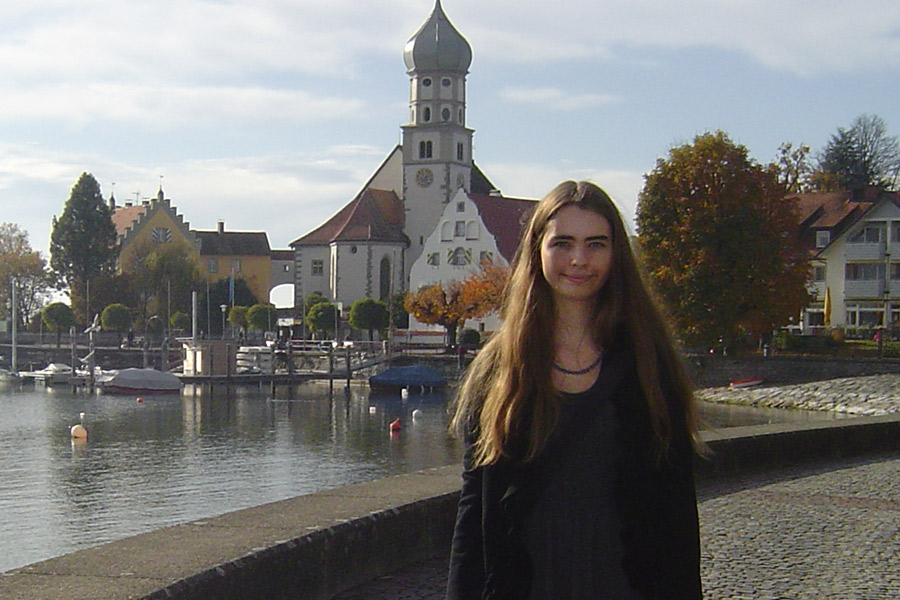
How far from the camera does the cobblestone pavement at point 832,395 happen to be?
45875 mm

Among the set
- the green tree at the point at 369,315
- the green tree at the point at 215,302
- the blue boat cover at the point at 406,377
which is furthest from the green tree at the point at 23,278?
the blue boat cover at the point at 406,377

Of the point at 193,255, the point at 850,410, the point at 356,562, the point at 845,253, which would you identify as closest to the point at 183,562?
the point at 356,562

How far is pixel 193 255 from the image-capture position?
106m

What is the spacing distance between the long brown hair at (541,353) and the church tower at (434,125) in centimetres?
9302

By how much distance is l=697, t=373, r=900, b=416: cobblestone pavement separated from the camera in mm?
45875

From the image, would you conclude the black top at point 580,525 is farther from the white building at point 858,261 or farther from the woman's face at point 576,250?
the white building at point 858,261

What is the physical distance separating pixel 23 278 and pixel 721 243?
6629 cm

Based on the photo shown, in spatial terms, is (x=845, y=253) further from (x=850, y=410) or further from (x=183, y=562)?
(x=183, y=562)

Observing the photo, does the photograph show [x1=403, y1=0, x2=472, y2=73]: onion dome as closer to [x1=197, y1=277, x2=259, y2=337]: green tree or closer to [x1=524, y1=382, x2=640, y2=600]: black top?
[x1=197, y1=277, x2=259, y2=337]: green tree

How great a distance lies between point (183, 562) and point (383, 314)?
7797 centimetres

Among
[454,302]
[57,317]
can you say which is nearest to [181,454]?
[454,302]

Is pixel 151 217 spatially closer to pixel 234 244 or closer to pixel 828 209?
pixel 234 244

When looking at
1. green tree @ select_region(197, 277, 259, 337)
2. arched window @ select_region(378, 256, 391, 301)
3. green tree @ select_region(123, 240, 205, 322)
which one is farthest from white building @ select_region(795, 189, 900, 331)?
green tree @ select_region(123, 240, 205, 322)

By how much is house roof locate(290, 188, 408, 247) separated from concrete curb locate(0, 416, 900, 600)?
3460 inches
